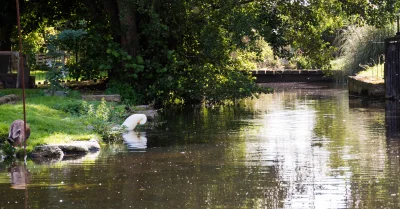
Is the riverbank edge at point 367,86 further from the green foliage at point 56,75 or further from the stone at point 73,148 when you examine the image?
the stone at point 73,148

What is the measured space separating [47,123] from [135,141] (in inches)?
67.1

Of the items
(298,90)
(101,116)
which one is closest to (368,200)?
(101,116)

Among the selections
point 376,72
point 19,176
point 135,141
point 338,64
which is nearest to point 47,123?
point 135,141

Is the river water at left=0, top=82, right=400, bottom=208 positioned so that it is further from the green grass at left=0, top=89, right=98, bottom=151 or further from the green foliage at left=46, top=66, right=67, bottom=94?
the green foliage at left=46, top=66, right=67, bottom=94

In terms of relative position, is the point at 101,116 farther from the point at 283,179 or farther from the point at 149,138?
the point at 283,179

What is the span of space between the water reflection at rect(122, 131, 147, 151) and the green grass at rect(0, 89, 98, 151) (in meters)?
0.72

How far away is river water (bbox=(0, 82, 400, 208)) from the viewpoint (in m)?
10.2

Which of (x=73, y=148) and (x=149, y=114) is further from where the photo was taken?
(x=149, y=114)

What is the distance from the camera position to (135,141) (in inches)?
647

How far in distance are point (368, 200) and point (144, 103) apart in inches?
617

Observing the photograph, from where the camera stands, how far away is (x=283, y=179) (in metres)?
11.6

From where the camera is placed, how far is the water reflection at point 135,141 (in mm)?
15414

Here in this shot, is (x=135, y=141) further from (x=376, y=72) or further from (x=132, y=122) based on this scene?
(x=376, y=72)

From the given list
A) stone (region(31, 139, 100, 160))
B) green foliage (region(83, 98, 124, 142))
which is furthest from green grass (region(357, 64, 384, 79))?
stone (region(31, 139, 100, 160))
